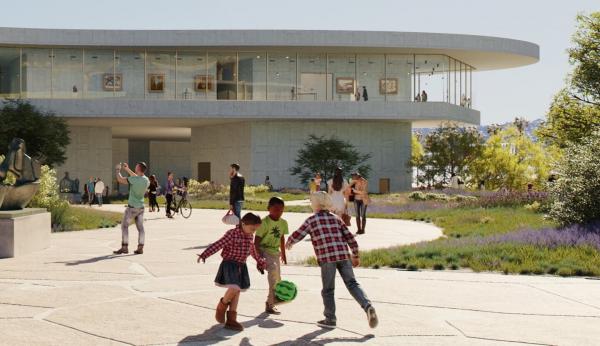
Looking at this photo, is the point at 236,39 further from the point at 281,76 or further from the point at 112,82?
the point at 112,82

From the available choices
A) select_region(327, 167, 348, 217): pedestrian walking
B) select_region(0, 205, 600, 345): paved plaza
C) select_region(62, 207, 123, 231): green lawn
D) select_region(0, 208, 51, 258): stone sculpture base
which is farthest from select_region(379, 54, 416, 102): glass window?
select_region(0, 205, 600, 345): paved plaza

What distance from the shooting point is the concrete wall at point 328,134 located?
191ft

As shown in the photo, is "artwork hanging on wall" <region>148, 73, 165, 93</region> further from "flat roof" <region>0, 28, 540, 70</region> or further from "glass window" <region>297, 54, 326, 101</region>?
"glass window" <region>297, 54, 326, 101</region>

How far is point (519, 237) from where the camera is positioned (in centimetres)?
1828

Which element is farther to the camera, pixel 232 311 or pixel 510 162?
pixel 510 162

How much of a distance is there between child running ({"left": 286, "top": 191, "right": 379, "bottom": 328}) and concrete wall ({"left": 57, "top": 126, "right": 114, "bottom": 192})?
5210cm

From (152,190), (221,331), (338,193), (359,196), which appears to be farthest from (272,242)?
(152,190)

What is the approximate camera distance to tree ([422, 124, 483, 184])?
57.4 m

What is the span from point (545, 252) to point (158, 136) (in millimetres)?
66289

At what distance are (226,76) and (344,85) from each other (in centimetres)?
782

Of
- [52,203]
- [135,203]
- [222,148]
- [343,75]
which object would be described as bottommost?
[52,203]

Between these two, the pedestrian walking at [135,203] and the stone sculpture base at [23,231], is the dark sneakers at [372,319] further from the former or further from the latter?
the stone sculpture base at [23,231]

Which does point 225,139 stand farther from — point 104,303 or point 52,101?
point 104,303

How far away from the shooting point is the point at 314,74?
58.6 meters
